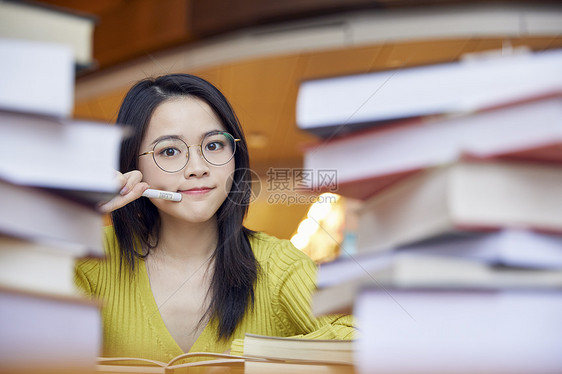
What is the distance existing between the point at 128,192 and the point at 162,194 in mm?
51

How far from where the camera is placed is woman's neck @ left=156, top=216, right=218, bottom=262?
40.8 inches

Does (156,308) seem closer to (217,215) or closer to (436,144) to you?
(217,215)

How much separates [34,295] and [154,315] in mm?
676

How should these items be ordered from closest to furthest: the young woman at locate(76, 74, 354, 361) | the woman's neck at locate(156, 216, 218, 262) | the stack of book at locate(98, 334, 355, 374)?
the stack of book at locate(98, 334, 355, 374)
the young woman at locate(76, 74, 354, 361)
the woman's neck at locate(156, 216, 218, 262)

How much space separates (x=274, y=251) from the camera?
1.07 meters

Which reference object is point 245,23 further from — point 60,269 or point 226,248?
point 60,269

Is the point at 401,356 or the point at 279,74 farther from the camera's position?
the point at 279,74

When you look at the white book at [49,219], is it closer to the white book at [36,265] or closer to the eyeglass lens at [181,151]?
the white book at [36,265]

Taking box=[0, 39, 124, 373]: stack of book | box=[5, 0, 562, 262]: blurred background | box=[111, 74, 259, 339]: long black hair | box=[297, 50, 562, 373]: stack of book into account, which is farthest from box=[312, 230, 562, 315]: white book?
box=[5, 0, 562, 262]: blurred background

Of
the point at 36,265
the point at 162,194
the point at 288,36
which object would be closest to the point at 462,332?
the point at 36,265

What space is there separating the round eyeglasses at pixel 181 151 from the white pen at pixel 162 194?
4 cm

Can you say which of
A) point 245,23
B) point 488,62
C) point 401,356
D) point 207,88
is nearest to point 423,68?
point 488,62

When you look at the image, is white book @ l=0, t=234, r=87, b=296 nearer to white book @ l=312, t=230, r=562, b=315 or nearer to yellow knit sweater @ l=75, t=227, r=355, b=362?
white book @ l=312, t=230, r=562, b=315

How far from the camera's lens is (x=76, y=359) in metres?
0.29
